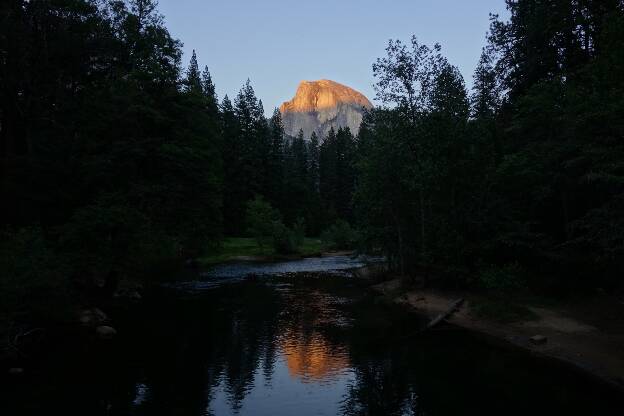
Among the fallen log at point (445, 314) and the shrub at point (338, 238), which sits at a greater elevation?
the shrub at point (338, 238)

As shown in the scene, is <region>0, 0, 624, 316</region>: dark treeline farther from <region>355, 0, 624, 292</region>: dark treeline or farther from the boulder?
the boulder

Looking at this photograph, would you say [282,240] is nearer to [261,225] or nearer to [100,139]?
[261,225]

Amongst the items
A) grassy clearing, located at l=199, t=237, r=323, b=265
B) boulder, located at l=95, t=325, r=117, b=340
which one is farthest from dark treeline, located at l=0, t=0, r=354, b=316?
grassy clearing, located at l=199, t=237, r=323, b=265

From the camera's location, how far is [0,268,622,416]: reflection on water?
50.3 ft

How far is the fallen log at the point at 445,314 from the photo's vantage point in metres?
26.1

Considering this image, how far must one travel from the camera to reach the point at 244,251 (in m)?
68.3

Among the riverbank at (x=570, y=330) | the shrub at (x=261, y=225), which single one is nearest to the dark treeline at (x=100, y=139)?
the riverbank at (x=570, y=330)

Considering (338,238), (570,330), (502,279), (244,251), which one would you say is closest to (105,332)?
(502,279)

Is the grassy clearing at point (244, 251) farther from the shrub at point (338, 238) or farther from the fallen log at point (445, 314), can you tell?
the fallen log at point (445, 314)

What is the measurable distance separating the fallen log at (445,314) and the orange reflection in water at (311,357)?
6684mm

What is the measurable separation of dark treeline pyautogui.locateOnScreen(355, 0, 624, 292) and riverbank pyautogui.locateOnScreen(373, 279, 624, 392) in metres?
2.28

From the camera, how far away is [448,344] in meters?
22.9

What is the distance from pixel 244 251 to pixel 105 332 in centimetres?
4458

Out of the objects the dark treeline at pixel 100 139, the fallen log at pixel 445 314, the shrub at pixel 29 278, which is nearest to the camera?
the shrub at pixel 29 278
